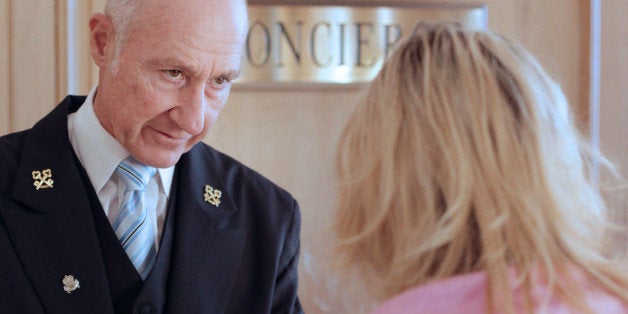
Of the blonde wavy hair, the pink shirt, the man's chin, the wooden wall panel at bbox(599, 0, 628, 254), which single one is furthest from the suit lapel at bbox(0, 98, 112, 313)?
the wooden wall panel at bbox(599, 0, 628, 254)

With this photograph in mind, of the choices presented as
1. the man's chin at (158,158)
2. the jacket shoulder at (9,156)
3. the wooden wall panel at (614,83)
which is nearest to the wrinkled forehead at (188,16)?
the man's chin at (158,158)

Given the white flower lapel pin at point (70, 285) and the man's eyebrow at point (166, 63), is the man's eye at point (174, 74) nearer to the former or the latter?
the man's eyebrow at point (166, 63)

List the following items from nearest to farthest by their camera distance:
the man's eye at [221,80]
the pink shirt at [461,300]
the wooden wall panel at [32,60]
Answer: the pink shirt at [461,300], the man's eye at [221,80], the wooden wall panel at [32,60]

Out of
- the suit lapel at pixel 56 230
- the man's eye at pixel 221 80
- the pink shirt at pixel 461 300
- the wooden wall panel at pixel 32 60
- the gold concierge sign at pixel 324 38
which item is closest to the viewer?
the pink shirt at pixel 461 300

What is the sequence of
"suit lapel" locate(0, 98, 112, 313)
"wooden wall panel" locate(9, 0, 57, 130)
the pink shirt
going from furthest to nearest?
"wooden wall panel" locate(9, 0, 57, 130) → "suit lapel" locate(0, 98, 112, 313) → the pink shirt

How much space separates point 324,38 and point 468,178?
119cm

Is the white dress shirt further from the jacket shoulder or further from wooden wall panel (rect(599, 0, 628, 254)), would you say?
wooden wall panel (rect(599, 0, 628, 254))

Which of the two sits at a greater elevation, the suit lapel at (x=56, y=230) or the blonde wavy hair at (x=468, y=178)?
Answer: the blonde wavy hair at (x=468, y=178)

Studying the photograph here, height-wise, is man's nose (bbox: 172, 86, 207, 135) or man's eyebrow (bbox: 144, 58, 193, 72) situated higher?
man's eyebrow (bbox: 144, 58, 193, 72)

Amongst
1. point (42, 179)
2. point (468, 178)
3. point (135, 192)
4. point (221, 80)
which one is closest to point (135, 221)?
point (135, 192)

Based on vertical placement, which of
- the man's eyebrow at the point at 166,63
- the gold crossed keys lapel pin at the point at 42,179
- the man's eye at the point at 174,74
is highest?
the man's eyebrow at the point at 166,63

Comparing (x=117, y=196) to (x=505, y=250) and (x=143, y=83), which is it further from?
(x=505, y=250)

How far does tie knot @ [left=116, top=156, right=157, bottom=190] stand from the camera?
170cm

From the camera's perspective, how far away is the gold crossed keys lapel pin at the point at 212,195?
1.80 meters
